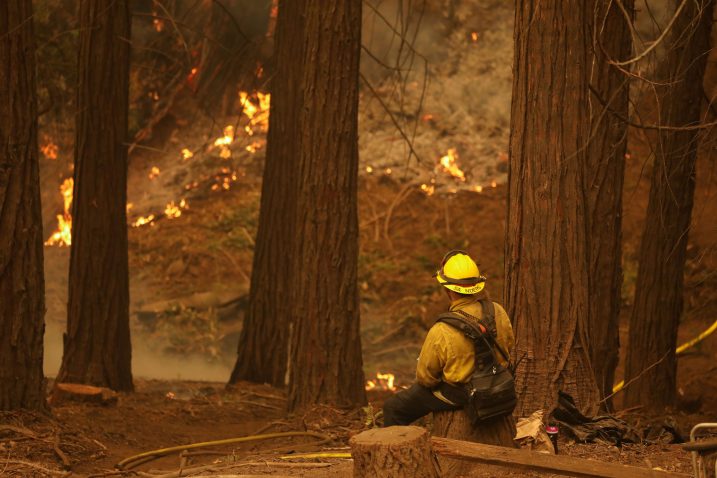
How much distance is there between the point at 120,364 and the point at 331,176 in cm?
418

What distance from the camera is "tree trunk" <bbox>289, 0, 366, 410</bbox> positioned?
10148 millimetres

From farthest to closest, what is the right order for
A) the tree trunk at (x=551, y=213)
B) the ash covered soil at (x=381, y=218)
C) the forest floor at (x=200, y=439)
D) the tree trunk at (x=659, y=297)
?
the ash covered soil at (x=381, y=218) → the tree trunk at (x=659, y=297) → the tree trunk at (x=551, y=213) → the forest floor at (x=200, y=439)

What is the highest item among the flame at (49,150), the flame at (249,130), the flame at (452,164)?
the flame at (249,130)

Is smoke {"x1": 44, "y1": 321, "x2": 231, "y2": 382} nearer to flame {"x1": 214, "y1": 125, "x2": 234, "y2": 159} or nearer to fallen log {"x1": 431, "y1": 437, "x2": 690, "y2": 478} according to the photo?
flame {"x1": 214, "y1": 125, "x2": 234, "y2": 159}

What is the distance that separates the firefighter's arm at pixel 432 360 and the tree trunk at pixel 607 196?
10.3ft

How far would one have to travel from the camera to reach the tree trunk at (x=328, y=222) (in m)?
10.1

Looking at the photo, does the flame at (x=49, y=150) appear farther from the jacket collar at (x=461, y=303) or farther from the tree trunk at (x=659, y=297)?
the jacket collar at (x=461, y=303)

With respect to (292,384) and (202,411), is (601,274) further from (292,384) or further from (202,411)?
(202,411)

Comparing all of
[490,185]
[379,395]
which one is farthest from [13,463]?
[490,185]

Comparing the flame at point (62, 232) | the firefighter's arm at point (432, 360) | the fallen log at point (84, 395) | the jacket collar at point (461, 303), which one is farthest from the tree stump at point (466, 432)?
the flame at point (62, 232)

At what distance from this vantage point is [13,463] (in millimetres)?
7754

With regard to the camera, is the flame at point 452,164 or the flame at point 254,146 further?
the flame at point 254,146

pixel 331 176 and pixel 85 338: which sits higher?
pixel 331 176

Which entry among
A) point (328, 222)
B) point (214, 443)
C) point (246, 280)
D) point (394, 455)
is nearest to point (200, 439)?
point (214, 443)
